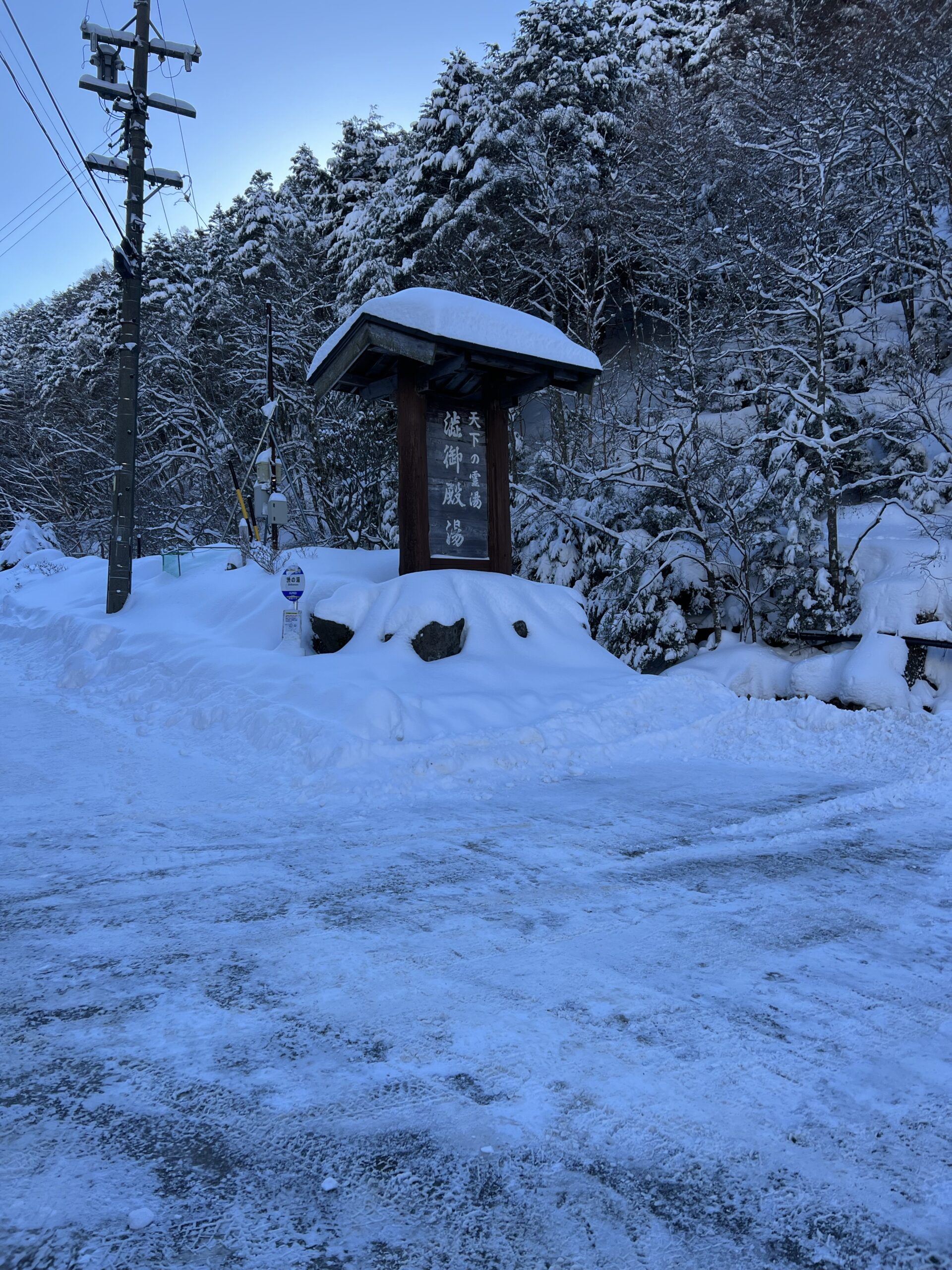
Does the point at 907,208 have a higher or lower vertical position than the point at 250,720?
higher

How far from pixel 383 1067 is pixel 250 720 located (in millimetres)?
4270

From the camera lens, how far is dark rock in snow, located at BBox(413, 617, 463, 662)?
753 centimetres

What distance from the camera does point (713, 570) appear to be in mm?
9977

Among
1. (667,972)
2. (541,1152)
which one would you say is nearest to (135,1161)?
(541,1152)

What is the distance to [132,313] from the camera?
1208cm

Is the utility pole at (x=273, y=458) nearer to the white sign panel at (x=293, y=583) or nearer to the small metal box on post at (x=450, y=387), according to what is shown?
the small metal box on post at (x=450, y=387)

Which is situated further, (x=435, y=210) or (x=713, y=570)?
(x=435, y=210)

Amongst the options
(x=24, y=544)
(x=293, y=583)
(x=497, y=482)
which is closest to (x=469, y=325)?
(x=497, y=482)

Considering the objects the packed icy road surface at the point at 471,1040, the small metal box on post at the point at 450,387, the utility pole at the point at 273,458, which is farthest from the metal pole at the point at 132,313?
the packed icy road surface at the point at 471,1040

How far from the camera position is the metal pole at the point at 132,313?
1180cm

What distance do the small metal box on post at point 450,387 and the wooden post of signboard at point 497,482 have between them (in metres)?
0.01

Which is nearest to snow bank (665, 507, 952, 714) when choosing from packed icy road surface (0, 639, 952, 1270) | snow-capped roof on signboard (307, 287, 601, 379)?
packed icy road surface (0, 639, 952, 1270)

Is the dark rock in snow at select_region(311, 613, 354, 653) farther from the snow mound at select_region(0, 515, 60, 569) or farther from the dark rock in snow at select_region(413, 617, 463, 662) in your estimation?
the snow mound at select_region(0, 515, 60, 569)

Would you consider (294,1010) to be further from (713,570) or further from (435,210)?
(435,210)
